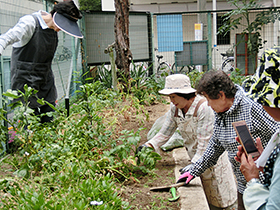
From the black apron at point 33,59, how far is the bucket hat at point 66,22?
216mm

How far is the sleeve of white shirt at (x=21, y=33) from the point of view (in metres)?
3.49

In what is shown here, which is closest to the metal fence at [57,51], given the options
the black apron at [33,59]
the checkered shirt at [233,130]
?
the black apron at [33,59]

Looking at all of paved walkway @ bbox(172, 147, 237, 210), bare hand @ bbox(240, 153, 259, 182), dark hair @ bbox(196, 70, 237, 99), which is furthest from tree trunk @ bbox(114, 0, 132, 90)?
bare hand @ bbox(240, 153, 259, 182)

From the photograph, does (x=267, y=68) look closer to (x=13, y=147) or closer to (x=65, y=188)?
(x=65, y=188)

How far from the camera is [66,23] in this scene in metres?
4.00

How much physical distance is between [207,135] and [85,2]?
831 inches

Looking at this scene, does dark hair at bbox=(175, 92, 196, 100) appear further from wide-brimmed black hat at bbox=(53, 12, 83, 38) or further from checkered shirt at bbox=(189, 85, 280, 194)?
wide-brimmed black hat at bbox=(53, 12, 83, 38)

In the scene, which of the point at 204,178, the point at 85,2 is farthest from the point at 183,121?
the point at 85,2

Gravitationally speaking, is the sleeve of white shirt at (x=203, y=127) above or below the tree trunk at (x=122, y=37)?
below

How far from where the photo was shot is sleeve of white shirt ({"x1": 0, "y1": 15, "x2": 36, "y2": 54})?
349cm

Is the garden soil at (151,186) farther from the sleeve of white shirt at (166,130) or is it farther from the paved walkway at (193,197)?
the sleeve of white shirt at (166,130)

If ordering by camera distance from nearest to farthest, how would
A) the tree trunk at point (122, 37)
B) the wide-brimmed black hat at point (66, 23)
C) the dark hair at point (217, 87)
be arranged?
the dark hair at point (217, 87) < the wide-brimmed black hat at point (66, 23) < the tree trunk at point (122, 37)

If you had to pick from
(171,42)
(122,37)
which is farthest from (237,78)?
(122,37)

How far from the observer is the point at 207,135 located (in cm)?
322
